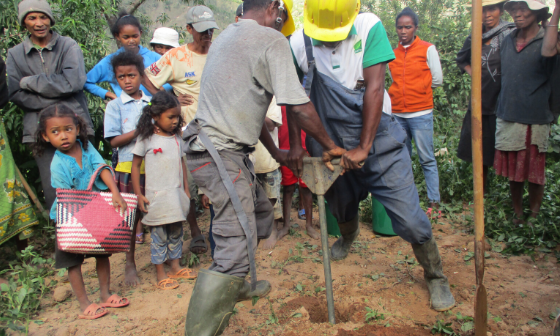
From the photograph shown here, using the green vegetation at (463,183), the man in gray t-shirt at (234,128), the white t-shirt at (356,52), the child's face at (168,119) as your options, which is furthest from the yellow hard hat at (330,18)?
the green vegetation at (463,183)

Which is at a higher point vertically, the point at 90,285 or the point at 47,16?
the point at 47,16

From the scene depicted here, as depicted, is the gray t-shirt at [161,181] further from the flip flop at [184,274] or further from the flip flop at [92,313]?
the flip flop at [92,313]

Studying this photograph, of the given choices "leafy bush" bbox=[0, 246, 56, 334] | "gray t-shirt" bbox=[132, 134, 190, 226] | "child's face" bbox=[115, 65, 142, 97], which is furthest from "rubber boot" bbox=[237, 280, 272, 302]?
"child's face" bbox=[115, 65, 142, 97]

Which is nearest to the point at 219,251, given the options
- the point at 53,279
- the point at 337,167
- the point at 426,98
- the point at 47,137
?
the point at 337,167

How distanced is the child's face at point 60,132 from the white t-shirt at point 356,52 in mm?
1760

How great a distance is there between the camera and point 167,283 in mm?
3262

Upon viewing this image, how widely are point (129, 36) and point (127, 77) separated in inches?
34.3

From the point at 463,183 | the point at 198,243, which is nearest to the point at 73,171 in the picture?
the point at 198,243

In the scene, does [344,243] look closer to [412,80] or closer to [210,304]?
[210,304]

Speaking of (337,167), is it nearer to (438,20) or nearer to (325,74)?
(325,74)

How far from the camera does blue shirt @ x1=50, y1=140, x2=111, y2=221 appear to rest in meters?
2.80

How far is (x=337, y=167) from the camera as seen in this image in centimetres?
264

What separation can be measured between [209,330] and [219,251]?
42 cm

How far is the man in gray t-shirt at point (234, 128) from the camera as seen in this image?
2.23m
